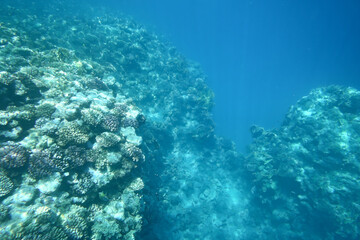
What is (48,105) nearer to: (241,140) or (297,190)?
(297,190)

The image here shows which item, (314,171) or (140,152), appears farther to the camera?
(314,171)

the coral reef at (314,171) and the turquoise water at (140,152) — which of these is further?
the coral reef at (314,171)

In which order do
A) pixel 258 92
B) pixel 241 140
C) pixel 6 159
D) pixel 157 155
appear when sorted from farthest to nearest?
pixel 258 92 < pixel 241 140 < pixel 157 155 < pixel 6 159

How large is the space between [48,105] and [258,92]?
103 meters

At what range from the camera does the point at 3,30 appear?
13.2 metres

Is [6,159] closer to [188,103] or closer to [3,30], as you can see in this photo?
[3,30]

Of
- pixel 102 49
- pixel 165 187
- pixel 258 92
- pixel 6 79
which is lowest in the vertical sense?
pixel 6 79

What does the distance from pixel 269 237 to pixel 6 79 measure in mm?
22098

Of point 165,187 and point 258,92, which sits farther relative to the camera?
point 258,92

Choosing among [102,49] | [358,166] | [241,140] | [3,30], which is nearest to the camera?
[3,30]

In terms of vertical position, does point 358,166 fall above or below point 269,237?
above

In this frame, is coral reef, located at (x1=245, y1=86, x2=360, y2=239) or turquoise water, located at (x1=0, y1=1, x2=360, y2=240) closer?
turquoise water, located at (x1=0, y1=1, x2=360, y2=240)

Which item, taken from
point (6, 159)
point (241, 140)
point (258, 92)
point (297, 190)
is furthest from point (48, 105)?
point (258, 92)

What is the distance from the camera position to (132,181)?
308 inches
